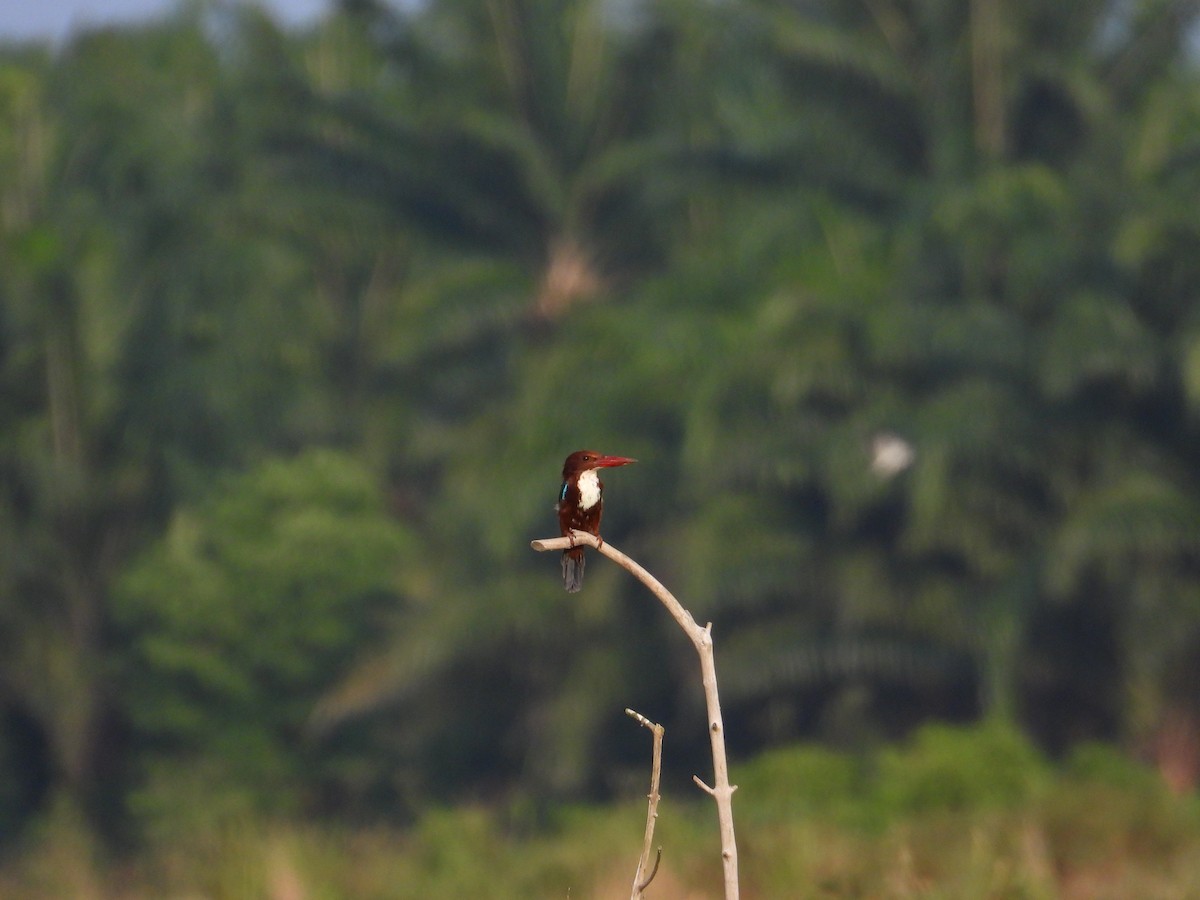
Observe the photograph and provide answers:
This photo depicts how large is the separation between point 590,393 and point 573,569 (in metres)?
14.8

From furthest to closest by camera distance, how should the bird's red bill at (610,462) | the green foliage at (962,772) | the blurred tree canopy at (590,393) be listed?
1. the blurred tree canopy at (590,393)
2. the green foliage at (962,772)
3. the bird's red bill at (610,462)

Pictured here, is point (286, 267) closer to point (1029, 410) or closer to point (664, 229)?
point (664, 229)

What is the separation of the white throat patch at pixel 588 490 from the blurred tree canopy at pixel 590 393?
1199 centimetres

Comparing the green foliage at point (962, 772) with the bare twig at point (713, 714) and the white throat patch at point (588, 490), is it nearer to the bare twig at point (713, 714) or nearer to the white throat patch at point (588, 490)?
the white throat patch at point (588, 490)

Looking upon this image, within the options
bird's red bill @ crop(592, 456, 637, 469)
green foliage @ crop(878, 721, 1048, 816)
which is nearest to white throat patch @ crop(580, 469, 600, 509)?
bird's red bill @ crop(592, 456, 637, 469)

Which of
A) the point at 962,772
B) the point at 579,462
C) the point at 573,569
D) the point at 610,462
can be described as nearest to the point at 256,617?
the point at 962,772

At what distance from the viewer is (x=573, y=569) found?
6.00 m

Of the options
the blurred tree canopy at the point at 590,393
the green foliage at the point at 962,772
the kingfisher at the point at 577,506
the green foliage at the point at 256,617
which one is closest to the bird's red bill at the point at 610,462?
the kingfisher at the point at 577,506

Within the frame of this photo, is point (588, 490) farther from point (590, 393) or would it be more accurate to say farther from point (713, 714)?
point (590, 393)

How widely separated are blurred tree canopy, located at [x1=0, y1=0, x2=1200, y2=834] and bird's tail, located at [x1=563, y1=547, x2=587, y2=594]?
39.3ft

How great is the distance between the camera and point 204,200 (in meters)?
25.2

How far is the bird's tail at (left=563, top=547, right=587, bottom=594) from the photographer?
5.90 meters

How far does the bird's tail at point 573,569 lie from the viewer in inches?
232

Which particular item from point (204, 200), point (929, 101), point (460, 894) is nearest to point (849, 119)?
point (929, 101)
